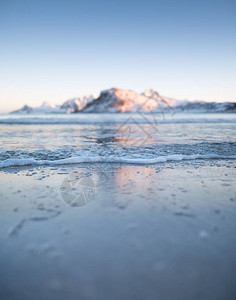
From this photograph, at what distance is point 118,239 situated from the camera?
1.64 meters

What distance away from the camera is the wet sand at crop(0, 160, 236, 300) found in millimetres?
1199

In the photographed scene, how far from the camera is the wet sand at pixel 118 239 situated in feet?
3.93

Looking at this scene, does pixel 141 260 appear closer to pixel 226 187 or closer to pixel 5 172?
pixel 226 187

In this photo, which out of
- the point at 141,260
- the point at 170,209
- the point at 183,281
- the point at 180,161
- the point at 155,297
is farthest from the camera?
the point at 180,161

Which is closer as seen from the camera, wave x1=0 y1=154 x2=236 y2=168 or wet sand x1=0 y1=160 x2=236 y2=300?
wet sand x1=0 y1=160 x2=236 y2=300

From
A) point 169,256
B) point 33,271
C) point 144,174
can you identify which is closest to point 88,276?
point 33,271

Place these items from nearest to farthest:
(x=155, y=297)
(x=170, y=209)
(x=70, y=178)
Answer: (x=155, y=297), (x=170, y=209), (x=70, y=178)

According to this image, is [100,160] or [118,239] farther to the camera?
[100,160]

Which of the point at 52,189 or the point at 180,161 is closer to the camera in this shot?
the point at 52,189

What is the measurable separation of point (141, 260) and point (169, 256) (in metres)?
0.24

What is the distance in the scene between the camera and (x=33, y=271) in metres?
1.32

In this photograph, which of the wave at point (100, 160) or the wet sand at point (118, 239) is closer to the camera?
the wet sand at point (118, 239)

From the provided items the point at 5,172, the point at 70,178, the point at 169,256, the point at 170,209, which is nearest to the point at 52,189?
the point at 70,178

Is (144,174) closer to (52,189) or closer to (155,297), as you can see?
(52,189)
